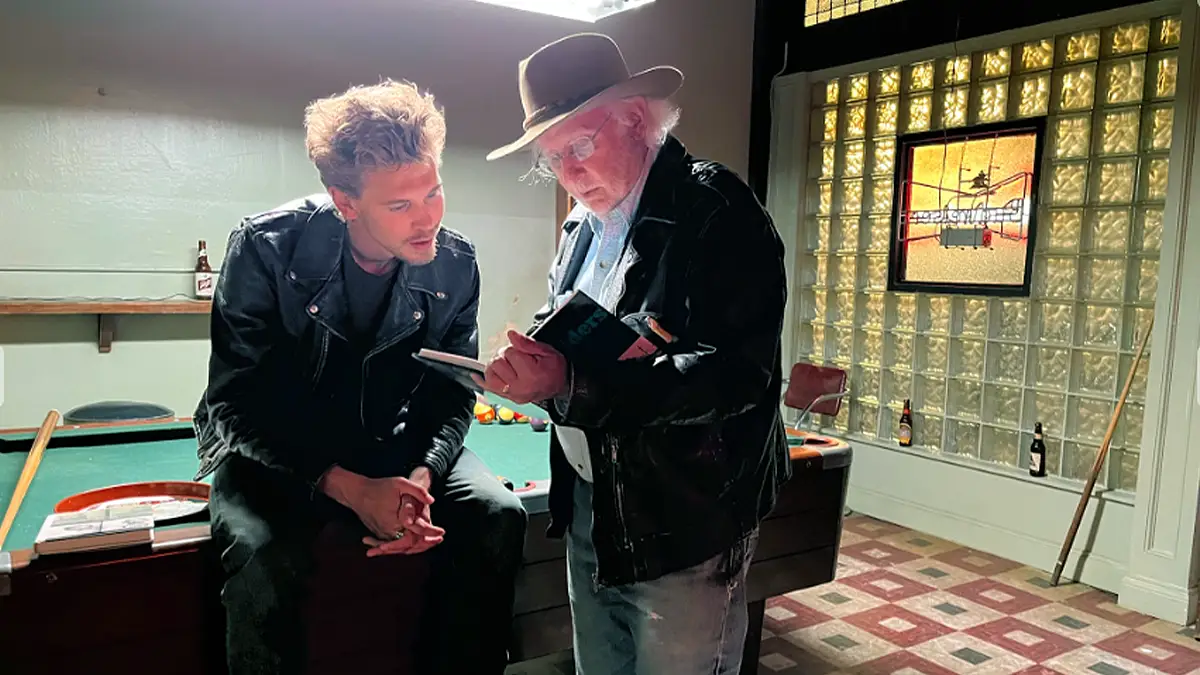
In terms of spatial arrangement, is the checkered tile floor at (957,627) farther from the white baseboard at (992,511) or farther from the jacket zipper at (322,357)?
the jacket zipper at (322,357)

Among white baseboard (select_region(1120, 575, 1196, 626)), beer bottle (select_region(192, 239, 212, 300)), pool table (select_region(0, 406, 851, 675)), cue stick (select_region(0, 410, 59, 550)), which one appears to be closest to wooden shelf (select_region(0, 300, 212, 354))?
beer bottle (select_region(192, 239, 212, 300))

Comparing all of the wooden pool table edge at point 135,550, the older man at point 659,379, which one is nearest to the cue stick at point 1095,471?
the older man at point 659,379

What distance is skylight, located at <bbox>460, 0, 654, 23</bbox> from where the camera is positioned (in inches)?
105

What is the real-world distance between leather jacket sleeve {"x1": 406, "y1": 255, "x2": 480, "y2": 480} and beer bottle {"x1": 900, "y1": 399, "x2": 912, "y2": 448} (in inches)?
126

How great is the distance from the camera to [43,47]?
3.43 metres

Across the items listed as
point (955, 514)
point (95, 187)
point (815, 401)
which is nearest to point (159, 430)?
point (95, 187)

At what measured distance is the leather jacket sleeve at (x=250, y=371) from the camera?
4.80 feet

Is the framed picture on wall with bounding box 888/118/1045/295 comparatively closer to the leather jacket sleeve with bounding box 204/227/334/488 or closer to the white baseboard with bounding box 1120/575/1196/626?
the white baseboard with bounding box 1120/575/1196/626

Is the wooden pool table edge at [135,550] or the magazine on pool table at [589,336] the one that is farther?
the wooden pool table edge at [135,550]

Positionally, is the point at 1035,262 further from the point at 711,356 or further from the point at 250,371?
the point at 250,371

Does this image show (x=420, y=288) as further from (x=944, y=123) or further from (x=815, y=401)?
(x=944, y=123)

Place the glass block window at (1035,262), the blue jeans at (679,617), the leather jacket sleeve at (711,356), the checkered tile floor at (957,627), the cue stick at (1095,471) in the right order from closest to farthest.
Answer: the leather jacket sleeve at (711,356), the blue jeans at (679,617), the checkered tile floor at (957,627), the cue stick at (1095,471), the glass block window at (1035,262)

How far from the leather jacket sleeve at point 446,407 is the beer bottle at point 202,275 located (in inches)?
100

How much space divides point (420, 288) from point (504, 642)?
70cm
